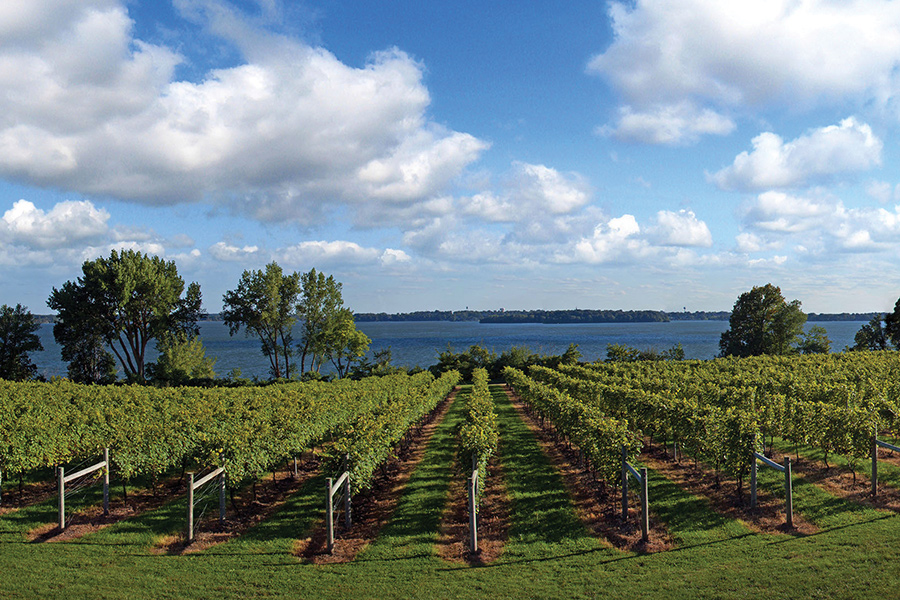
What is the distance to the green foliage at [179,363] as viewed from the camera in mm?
42953


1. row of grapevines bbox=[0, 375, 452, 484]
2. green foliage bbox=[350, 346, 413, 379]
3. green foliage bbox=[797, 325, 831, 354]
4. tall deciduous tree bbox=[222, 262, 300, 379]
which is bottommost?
green foliage bbox=[350, 346, 413, 379]

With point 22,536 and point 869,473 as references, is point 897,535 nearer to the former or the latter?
point 869,473

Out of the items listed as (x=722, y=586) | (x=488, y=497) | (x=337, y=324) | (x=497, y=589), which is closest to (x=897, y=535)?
(x=722, y=586)

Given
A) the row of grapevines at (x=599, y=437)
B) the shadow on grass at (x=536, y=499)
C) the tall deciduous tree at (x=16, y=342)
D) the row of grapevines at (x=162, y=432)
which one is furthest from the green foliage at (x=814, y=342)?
the tall deciduous tree at (x=16, y=342)

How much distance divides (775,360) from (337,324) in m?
40.2

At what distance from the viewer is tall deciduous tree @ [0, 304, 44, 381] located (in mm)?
47781

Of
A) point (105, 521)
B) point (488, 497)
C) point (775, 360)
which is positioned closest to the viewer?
point (105, 521)

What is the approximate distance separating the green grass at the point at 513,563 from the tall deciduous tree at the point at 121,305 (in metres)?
36.9

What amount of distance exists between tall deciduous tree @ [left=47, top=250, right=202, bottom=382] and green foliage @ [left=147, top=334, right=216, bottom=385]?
105 cm

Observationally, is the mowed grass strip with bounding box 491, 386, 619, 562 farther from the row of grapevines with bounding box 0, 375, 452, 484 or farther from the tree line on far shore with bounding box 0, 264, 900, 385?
the tree line on far shore with bounding box 0, 264, 900, 385

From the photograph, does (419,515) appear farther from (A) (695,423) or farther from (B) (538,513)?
(A) (695,423)

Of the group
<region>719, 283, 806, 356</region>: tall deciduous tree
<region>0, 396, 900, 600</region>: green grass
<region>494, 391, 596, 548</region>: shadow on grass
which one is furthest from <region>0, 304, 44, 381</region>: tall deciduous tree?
<region>719, 283, 806, 356</region>: tall deciduous tree

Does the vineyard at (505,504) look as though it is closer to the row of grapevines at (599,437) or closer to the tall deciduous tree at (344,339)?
the row of grapevines at (599,437)

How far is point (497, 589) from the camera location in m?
8.55
